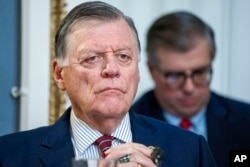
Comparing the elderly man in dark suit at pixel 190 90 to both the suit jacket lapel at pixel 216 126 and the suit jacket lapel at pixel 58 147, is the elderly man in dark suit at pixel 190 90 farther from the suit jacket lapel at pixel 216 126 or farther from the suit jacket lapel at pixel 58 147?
the suit jacket lapel at pixel 58 147

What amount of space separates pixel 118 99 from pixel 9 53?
0.85m

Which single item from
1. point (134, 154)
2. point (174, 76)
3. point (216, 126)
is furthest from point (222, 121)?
point (134, 154)

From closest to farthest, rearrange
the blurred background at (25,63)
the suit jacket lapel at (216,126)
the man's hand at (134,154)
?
the man's hand at (134,154) < the blurred background at (25,63) < the suit jacket lapel at (216,126)

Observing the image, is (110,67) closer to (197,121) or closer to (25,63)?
(25,63)

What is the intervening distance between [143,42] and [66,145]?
1333 millimetres

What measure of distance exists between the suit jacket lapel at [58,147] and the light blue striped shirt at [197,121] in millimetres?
914

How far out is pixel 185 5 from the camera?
3.06 m

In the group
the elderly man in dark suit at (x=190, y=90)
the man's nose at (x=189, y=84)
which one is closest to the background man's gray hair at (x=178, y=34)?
the elderly man in dark suit at (x=190, y=90)

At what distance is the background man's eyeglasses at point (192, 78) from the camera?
2.54 meters

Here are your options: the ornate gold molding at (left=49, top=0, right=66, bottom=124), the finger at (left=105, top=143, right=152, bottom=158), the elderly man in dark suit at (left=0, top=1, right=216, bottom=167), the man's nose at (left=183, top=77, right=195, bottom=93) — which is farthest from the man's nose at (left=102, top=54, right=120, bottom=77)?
the man's nose at (left=183, top=77, right=195, bottom=93)

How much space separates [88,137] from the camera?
65.1 inches

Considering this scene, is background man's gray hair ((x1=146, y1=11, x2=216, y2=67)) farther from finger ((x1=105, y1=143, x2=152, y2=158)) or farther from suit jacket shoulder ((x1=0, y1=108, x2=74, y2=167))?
finger ((x1=105, y1=143, x2=152, y2=158))

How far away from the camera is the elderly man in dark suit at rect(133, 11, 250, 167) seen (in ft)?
8.35

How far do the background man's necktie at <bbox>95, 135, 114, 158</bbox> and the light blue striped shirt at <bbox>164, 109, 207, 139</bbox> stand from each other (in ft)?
3.06
